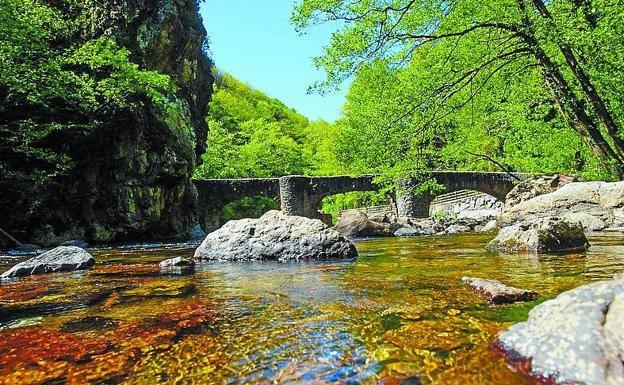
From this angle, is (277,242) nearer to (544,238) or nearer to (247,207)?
(544,238)

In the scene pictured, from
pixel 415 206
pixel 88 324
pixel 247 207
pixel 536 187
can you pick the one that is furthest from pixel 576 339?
pixel 247 207

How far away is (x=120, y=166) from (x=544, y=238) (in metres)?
17.7

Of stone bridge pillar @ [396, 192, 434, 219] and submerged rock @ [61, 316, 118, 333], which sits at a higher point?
stone bridge pillar @ [396, 192, 434, 219]

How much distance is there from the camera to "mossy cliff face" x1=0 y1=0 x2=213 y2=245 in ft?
54.0

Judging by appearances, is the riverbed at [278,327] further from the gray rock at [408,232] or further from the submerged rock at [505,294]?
the gray rock at [408,232]

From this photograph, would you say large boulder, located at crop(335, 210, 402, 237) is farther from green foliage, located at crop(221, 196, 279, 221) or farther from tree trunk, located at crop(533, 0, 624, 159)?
green foliage, located at crop(221, 196, 279, 221)

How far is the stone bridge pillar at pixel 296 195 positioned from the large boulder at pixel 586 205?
18.2 metres

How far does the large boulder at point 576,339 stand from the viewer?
1743 mm

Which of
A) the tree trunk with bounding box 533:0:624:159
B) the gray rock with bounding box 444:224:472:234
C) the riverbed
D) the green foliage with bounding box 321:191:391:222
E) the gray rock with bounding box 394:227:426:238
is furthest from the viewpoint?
the green foliage with bounding box 321:191:391:222

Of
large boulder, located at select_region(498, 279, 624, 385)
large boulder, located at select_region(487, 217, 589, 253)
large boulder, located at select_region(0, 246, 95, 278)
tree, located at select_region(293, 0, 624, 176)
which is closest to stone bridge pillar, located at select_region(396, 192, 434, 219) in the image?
tree, located at select_region(293, 0, 624, 176)

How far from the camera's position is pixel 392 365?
2.21 meters

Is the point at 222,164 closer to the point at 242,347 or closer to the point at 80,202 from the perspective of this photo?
the point at 80,202

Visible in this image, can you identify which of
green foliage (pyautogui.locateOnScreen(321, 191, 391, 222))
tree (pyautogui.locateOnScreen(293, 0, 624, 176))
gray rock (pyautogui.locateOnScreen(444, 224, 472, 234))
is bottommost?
gray rock (pyautogui.locateOnScreen(444, 224, 472, 234))

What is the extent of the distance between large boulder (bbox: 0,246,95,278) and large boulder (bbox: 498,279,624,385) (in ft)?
24.7
